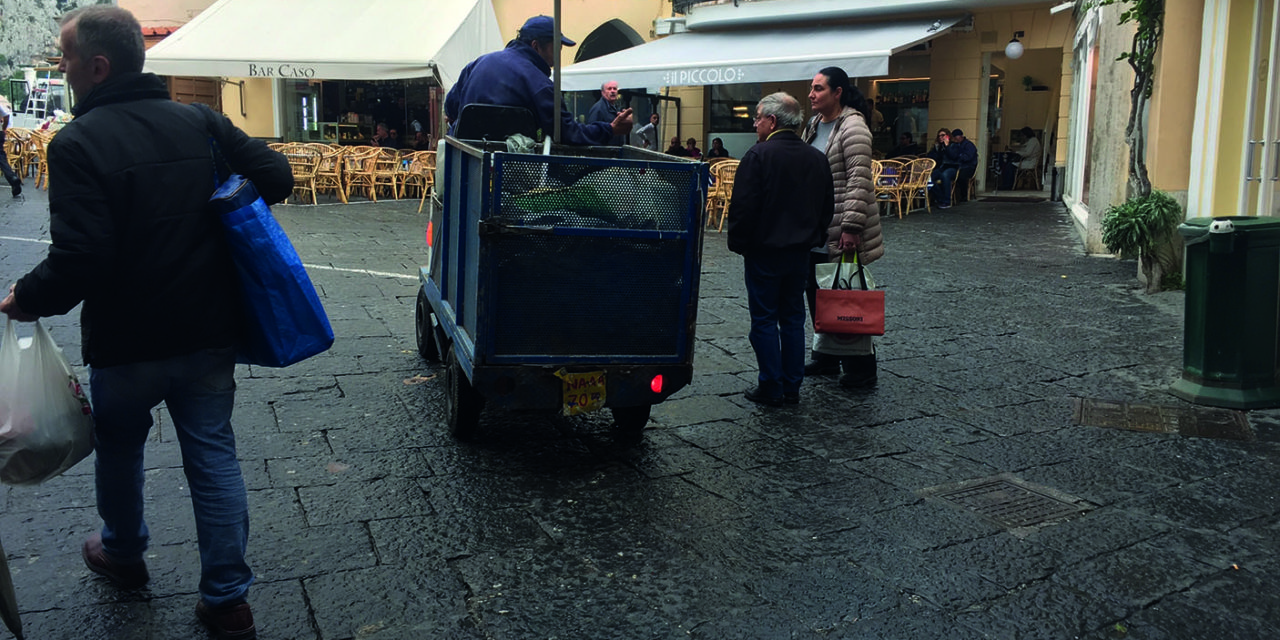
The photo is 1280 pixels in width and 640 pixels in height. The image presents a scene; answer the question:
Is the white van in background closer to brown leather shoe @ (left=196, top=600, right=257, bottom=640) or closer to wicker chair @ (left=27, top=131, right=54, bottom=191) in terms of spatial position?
wicker chair @ (left=27, top=131, right=54, bottom=191)

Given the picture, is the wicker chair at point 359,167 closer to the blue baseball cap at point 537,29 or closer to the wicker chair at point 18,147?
the wicker chair at point 18,147

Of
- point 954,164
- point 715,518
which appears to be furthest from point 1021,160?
point 715,518

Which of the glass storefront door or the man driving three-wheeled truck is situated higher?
the glass storefront door

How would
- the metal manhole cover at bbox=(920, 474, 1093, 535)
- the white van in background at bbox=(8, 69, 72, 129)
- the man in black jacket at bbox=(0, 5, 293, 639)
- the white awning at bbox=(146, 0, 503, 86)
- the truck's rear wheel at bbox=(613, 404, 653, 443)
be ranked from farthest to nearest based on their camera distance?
1. the white van in background at bbox=(8, 69, 72, 129)
2. the white awning at bbox=(146, 0, 503, 86)
3. the truck's rear wheel at bbox=(613, 404, 653, 443)
4. the metal manhole cover at bbox=(920, 474, 1093, 535)
5. the man in black jacket at bbox=(0, 5, 293, 639)

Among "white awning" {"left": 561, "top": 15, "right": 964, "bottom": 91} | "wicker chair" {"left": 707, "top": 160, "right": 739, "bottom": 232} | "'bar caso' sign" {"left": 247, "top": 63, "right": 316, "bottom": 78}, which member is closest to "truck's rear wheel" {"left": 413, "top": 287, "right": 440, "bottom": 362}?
A: "wicker chair" {"left": 707, "top": 160, "right": 739, "bottom": 232}

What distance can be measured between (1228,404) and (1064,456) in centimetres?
133

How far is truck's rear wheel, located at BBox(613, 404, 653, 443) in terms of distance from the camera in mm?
4766

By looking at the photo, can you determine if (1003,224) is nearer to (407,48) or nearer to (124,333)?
(407,48)

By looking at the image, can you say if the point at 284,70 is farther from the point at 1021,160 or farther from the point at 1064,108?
the point at 1021,160

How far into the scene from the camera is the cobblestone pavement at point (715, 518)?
3.15 m

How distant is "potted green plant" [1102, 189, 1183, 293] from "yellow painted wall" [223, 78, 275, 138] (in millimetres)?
17871

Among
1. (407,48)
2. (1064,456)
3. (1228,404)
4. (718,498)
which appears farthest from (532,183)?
(407,48)

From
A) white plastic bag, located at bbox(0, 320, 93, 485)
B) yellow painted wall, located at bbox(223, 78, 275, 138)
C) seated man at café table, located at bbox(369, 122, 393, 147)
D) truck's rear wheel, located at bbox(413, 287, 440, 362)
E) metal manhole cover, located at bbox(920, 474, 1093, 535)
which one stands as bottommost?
metal manhole cover, located at bbox(920, 474, 1093, 535)

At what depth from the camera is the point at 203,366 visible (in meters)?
2.93
